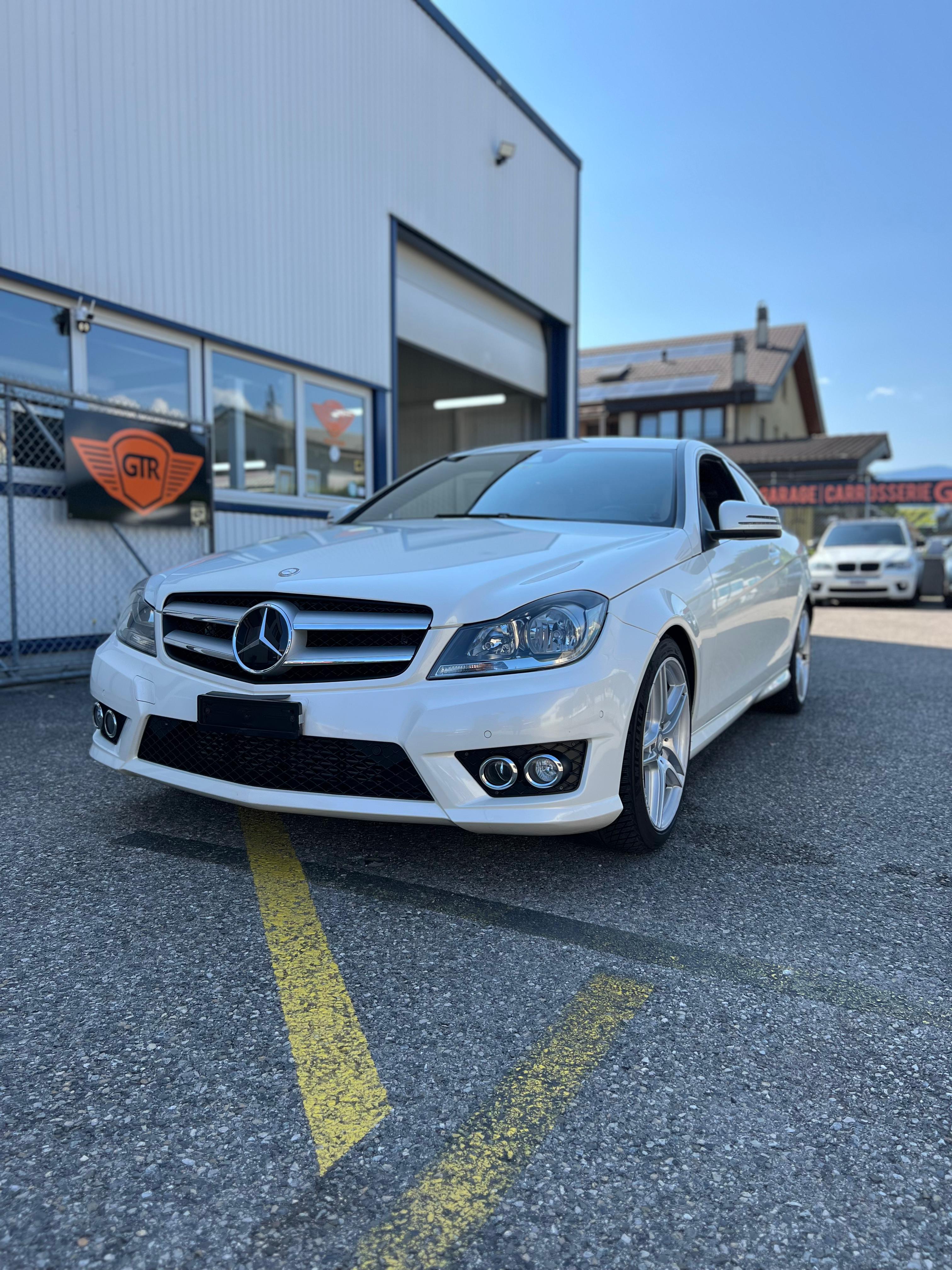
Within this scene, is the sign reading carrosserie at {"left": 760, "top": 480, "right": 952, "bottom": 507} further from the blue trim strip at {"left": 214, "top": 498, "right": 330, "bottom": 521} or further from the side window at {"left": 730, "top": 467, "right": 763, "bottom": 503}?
the side window at {"left": 730, "top": 467, "right": 763, "bottom": 503}

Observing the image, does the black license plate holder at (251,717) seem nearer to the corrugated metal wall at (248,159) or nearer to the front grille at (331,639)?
the front grille at (331,639)

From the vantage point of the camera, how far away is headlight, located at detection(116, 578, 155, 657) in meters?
3.12

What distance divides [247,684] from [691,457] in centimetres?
231

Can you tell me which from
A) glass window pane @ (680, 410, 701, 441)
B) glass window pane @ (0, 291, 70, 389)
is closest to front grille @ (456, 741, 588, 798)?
glass window pane @ (0, 291, 70, 389)

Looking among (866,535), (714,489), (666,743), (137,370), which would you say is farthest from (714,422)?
(666,743)

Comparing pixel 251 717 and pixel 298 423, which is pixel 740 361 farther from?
pixel 251 717

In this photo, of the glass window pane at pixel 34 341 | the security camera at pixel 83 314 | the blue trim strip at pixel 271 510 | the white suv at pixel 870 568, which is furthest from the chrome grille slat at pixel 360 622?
the white suv at pixel 870 568

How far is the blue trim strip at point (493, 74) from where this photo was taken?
37.4 ft

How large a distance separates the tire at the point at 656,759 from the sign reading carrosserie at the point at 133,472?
522 cm

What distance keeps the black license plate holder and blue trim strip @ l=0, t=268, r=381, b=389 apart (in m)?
5.21

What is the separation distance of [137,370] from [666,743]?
6.26 m

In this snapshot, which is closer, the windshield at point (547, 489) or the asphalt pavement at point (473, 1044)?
the asphalt pavement at point (473, 1044)

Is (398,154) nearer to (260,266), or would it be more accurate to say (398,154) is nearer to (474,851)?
(260,266)

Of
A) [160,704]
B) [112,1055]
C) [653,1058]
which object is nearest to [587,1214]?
[653,1058]
